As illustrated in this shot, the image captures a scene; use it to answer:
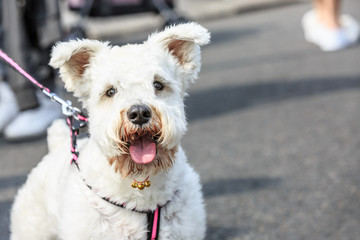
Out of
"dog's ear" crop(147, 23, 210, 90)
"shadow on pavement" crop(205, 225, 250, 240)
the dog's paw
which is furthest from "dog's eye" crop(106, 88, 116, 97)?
"shadow on pavement" crop(205, 225, 250, 240)

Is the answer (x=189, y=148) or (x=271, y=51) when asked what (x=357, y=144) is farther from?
(x=271, y=51)

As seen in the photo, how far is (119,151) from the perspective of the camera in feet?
8.37

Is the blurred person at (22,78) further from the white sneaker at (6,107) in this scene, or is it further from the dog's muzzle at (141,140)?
the dog's muzzle at (141,140)

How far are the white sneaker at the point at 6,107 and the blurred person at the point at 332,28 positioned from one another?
539 cm

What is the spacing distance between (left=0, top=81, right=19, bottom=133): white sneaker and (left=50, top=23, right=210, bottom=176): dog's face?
3733mm

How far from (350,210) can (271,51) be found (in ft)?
19.7

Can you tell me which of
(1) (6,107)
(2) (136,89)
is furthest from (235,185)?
(1) (6,107)

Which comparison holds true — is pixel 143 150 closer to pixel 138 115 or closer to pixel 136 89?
pixel 138 115

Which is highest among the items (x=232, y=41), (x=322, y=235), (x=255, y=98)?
(x=232, y=41)

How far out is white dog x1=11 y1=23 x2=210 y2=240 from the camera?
8.39ft

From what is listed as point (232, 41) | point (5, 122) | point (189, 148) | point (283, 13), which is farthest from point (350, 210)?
point (283, 13)

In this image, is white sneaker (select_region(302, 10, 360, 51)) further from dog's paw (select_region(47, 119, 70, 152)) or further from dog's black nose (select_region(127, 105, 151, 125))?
dog's black nose (select_region(127, 105, 151, 125))

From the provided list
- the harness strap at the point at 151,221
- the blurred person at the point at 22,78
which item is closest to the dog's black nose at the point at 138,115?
the harness strap at the point at 151,221

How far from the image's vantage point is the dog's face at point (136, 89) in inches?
99.1
